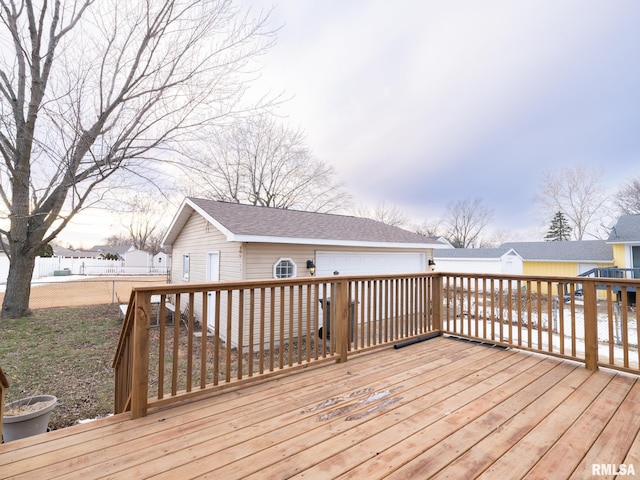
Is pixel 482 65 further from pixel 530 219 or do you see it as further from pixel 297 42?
pixel 530 219

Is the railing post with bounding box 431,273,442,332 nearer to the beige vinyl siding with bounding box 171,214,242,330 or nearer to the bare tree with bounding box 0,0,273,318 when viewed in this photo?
the beige vinyl siding with bounding box 171,214,242,330

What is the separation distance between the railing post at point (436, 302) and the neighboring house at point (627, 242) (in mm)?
14019

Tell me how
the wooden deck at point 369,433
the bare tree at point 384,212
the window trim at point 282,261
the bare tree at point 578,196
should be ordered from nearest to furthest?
the wooden deck at point 369,433
the window trim at point 282,261
the bare tree at point 578,196
the bare tree at point 384,212

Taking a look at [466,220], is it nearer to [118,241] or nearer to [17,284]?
[17,284]

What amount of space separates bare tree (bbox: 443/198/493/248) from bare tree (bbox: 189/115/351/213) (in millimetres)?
16479

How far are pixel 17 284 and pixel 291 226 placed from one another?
8.02m

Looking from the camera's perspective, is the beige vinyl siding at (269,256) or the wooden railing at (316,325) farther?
the beige vinyl siding at (269,256)

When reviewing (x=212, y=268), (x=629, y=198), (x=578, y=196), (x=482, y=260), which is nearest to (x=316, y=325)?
(x=212, y=268)

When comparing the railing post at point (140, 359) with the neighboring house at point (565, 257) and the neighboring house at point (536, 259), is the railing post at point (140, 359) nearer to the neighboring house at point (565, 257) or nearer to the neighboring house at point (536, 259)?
the neighboring house at point (536, 259)

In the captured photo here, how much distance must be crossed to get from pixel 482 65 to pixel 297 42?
4.34 m

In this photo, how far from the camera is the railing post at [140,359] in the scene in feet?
6.70

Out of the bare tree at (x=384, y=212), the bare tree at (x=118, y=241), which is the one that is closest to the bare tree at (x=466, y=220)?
the bare tree at (x=384, y=212)

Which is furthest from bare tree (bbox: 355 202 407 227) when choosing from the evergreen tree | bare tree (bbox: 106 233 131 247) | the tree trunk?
bare tree (bbox: 106 233 131 247)

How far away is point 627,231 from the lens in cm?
1307
